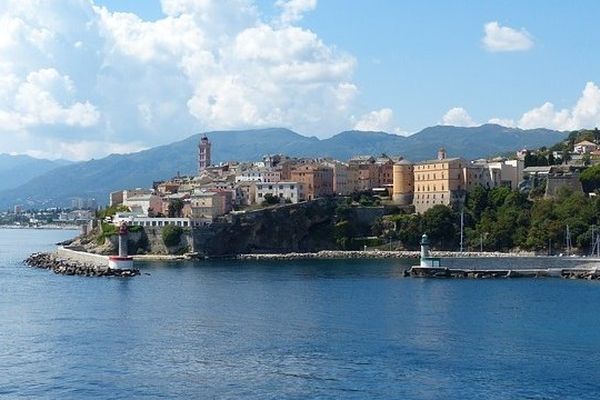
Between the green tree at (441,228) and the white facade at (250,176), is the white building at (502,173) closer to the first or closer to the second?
the green tree at (441,228)

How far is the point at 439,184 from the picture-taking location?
227 feet

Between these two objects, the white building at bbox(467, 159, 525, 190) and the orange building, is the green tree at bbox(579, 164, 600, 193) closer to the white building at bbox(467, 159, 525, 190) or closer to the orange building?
the white building at bbox(467, 159, 525, 190)

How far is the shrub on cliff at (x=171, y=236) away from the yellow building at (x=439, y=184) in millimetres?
17497

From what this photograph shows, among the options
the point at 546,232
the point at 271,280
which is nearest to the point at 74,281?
the point at 271,280

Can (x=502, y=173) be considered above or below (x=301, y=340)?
above

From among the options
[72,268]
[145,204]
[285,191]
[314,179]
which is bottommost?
[72,268]

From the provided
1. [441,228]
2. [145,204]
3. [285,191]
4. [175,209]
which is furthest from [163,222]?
[441,228]

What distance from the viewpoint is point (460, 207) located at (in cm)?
6769

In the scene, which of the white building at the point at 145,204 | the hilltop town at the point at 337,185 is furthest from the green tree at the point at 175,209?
the white building at the point at 145,204

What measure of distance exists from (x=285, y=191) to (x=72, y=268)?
2223cm

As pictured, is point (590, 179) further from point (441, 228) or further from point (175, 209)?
point (175, 209)

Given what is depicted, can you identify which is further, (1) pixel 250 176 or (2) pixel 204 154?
(2) pixel 204 154

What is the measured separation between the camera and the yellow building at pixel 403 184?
7162 cm

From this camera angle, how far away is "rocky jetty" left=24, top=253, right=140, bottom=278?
50188 millimetres
